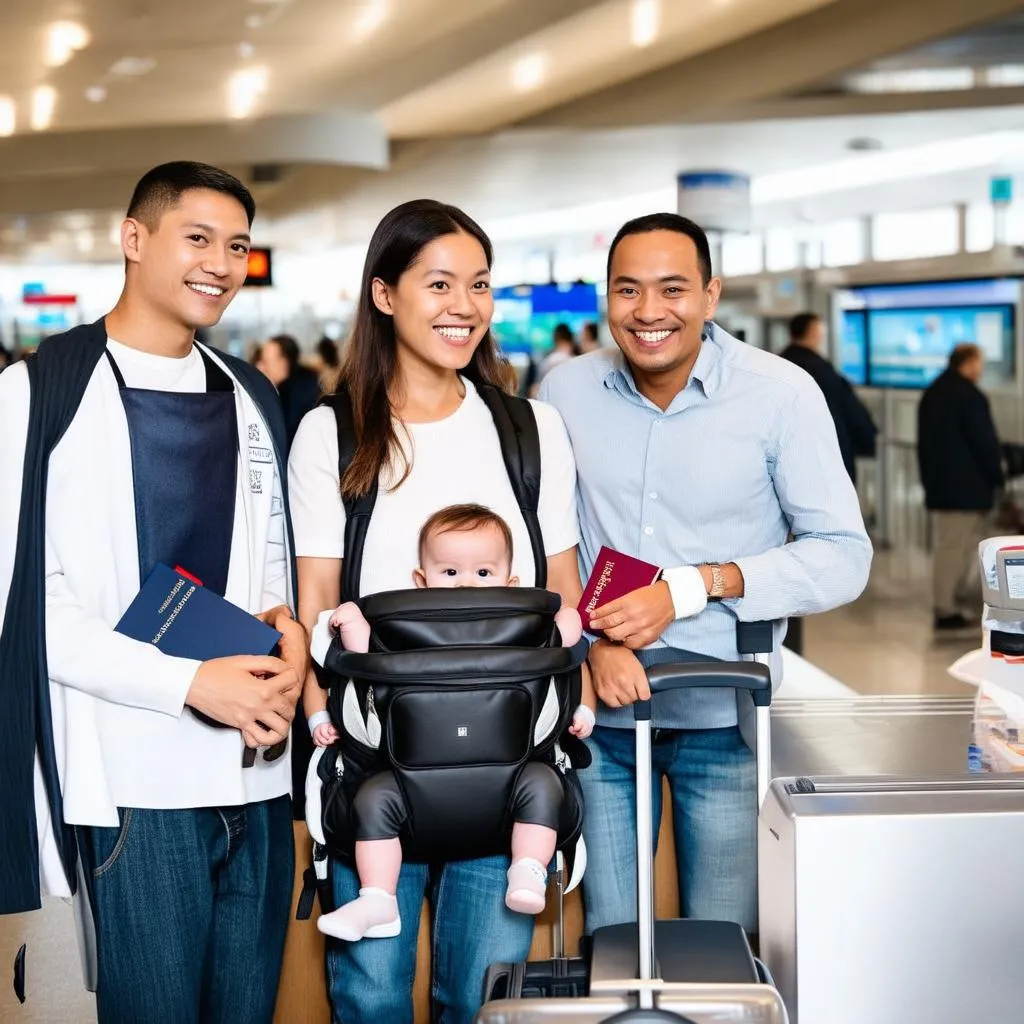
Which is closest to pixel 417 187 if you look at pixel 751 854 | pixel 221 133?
pixel 221 133

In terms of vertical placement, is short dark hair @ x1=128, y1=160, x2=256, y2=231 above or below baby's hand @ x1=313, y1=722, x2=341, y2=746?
above

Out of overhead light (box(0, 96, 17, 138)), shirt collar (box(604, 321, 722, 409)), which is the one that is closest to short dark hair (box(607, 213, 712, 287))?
shirt collar (box(604, 321, 722, 409))

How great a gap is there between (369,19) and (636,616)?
24.8ft

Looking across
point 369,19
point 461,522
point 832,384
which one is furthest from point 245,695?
point 369,19

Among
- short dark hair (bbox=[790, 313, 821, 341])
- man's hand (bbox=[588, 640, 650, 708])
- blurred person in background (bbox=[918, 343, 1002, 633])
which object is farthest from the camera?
blurred person in background (bbox=[918, 343, 1002, 633])

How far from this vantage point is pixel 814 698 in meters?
3.75

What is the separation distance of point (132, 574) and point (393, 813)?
1.90ft

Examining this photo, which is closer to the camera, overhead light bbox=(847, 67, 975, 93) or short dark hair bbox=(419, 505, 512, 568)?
short dark hair bbox=(419, 505, 512, 568)

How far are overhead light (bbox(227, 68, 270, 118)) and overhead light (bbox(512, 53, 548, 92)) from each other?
1999 mm

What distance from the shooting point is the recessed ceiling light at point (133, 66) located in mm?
9805

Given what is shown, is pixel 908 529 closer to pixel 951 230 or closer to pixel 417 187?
pixel 417 187

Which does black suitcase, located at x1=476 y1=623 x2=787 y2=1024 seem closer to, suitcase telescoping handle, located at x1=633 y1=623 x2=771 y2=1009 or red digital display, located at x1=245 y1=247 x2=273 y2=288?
suitcase telescoping handle, located at x1=633 y1=623 x2=771 y2=1009

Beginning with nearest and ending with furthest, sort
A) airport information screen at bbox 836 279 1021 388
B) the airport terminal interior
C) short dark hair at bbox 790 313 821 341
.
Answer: the airport terminal interior, short dark hair at bbox 790 313 821 341, airport information screen at bbox 836 279 1021 388

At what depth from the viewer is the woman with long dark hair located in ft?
7.13
